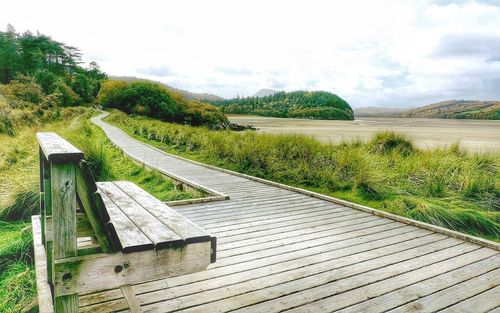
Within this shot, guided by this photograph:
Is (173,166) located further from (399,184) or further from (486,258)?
(486,258)

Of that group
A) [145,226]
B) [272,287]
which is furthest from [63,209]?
[272,287]

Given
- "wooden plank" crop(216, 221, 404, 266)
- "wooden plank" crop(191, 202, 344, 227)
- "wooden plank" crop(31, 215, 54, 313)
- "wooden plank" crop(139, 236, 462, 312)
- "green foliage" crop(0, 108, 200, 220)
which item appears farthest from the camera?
"green foliage" crop(0, 108, 200, 220)

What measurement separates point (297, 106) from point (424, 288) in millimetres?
89539

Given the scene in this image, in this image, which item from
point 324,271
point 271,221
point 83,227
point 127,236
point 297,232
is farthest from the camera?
point 271,221

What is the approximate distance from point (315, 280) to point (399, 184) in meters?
4.54

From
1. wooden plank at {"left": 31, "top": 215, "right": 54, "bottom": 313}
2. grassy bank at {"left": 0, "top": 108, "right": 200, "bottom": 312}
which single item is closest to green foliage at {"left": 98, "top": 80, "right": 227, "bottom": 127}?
grassy bank at {"left": 0, "top": 108, "right": 200, "bottom": 312}

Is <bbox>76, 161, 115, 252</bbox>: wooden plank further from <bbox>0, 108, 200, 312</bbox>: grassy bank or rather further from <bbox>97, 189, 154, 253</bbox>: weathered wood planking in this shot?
<bbox>0, 108, 200, 312</bbox>: grassy bank

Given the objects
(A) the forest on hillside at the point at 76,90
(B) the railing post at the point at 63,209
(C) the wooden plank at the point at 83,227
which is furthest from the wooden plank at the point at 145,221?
(A) the forest on hillside at the point at 76,90

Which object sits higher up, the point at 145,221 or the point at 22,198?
the point at 145,221

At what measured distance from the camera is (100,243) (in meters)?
1.81

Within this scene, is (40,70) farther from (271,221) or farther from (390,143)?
(271,221)

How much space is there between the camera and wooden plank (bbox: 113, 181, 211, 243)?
6.56ft

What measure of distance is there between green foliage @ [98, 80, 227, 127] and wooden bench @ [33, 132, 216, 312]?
35230 mm

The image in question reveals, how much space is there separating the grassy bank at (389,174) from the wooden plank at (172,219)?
3.83 metres
